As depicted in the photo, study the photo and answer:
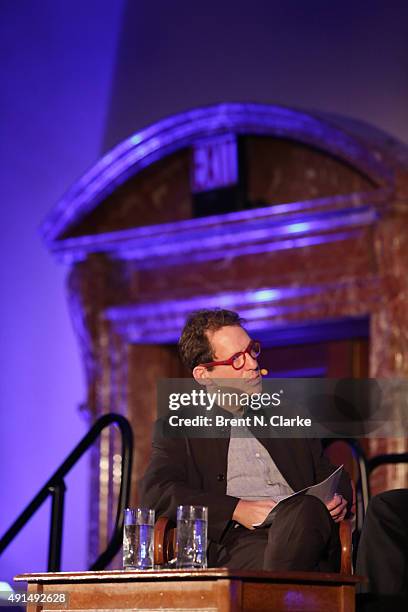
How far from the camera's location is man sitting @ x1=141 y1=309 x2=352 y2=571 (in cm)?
334

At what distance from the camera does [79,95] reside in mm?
7094

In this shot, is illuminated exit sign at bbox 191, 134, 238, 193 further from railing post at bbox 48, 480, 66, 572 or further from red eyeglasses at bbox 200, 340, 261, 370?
red eyeglasses at bbox 200, 340, 261, 370

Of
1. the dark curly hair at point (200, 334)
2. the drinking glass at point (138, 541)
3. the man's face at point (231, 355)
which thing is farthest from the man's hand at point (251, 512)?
the dark curly hair at point (200, 334)

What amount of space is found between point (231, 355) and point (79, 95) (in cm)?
365

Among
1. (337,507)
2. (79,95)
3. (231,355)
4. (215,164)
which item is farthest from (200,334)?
(79,95)

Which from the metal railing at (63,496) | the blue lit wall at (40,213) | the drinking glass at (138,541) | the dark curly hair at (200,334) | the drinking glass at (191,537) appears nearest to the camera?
the drinking glass at (191,537)

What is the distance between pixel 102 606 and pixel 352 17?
380 cm

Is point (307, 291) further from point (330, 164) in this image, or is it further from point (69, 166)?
point (69, 166)

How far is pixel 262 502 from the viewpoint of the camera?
11.5 feet

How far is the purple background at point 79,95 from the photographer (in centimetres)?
621

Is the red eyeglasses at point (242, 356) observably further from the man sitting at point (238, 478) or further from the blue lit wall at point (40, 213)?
the blue lit wall at point (40, 213)

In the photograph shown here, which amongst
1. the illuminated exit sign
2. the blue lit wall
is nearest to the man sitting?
the illuminated exit sign

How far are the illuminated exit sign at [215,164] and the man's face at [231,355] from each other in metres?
2.40

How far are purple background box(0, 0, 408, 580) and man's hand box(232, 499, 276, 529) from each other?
3.00 m
